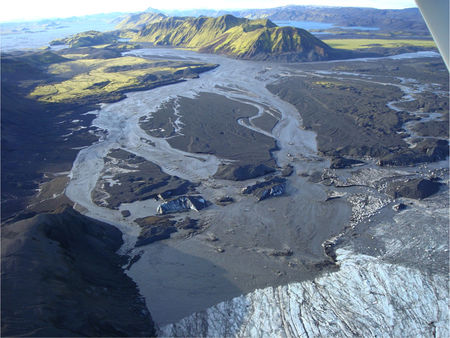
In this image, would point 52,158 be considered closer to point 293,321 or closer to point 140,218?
point 140,218

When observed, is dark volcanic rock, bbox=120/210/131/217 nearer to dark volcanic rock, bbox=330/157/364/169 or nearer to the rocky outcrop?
the rocky outcrop

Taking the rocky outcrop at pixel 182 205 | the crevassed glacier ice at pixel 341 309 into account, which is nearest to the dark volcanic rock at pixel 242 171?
the rocky outcrop at pixel 182 205

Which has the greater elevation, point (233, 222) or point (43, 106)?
point (43, 106)

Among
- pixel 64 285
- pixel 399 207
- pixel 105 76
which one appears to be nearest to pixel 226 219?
pixel 64 285

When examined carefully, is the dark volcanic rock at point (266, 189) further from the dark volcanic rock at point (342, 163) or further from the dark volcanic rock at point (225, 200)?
the dark volcanic rock at point (342, 163)

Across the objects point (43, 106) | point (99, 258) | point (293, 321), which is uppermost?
point (43, 106)

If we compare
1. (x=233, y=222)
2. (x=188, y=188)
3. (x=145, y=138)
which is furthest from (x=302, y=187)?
(x=145, y=138)
